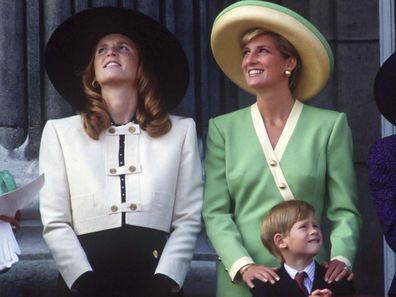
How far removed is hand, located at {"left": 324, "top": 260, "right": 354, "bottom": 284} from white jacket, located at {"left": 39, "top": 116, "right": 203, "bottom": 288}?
0.65 metres

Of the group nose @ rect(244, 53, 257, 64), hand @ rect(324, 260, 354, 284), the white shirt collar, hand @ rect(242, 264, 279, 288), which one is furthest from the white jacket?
hand @ rect(324, 260, 354, 284)

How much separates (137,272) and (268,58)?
113 centimetres

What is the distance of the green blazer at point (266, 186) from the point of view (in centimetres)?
721

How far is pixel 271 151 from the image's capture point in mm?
7285

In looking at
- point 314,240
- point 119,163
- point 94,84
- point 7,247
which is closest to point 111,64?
point 94,84

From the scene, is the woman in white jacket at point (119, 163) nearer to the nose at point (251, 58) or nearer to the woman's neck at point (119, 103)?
the woman's neck at point (119, 103)

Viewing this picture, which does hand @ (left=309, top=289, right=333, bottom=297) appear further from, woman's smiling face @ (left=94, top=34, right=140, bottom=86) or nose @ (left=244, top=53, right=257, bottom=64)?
woman's smiling face @ (left=94, top=34, right=140, bottom=86)

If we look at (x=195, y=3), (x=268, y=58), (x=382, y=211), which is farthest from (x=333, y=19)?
(x=382, y=211)

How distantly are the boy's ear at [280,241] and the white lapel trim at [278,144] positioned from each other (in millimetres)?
272

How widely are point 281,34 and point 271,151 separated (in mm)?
529

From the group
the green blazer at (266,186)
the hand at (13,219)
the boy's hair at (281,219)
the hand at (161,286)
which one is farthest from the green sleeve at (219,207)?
the hand at (13,219)

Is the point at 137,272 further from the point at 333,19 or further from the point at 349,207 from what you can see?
the point at 333,19

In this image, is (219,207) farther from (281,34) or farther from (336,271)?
(281,34)

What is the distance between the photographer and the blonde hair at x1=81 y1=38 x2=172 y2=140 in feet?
24.0
